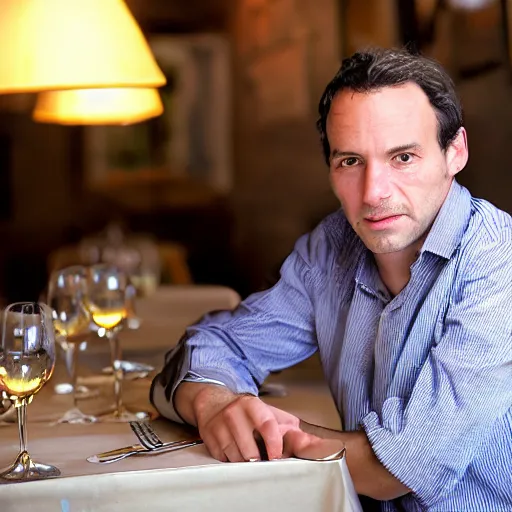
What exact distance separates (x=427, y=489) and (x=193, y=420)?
0.36 metres

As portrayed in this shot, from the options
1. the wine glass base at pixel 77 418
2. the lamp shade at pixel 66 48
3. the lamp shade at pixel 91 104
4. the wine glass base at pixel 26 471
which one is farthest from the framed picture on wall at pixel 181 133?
the wine glass base at pixel 26 471

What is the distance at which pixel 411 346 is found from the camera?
1.53m

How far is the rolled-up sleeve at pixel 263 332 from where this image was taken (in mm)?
1689

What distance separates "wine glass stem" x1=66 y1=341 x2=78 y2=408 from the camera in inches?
68.2

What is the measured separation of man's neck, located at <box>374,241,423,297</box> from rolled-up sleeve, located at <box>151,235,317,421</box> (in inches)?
6.9

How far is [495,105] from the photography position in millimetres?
3141

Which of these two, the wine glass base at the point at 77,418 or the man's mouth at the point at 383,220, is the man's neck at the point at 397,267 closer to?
the man's mouth at the point at 383,220

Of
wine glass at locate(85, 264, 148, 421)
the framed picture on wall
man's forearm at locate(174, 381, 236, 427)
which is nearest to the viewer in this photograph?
man's forearm at locate(174, 381, 236, 427)

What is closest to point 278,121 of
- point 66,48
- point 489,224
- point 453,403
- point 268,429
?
point 66,48

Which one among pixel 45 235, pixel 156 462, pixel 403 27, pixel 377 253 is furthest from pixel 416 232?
pixel 45 235

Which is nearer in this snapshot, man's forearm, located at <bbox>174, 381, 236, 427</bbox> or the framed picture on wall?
man's forearm, located at <bbox>174, 381, 236, 427</bbox>

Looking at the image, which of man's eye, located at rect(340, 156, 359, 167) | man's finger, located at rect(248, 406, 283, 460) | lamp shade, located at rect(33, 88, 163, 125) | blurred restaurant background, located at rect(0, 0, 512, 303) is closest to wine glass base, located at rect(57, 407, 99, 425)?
man's finger, located at rect(248, 406, 283, 460)

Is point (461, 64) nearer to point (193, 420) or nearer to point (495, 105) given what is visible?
point (495, 105)

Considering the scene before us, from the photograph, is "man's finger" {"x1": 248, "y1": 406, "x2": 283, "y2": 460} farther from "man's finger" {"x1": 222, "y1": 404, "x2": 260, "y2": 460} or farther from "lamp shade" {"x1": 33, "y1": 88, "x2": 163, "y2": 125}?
"lamp shade" {"x1": 33, "y1": 88, "x2": 163, "y2": 125}
